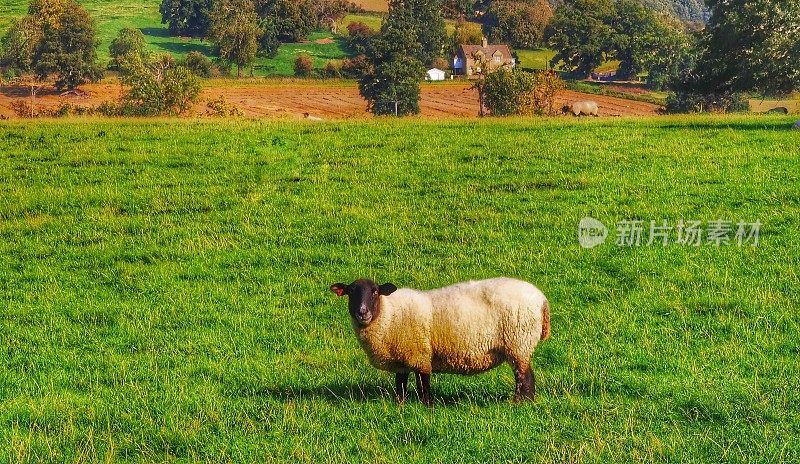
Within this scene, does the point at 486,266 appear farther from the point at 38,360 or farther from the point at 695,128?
the point at 695,128

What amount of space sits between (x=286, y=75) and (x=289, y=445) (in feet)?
413

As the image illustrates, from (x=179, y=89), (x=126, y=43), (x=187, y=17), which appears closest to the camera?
(x=179, y=89)

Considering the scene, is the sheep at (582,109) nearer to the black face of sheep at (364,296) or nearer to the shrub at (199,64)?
the black face of sheep at (364,296)

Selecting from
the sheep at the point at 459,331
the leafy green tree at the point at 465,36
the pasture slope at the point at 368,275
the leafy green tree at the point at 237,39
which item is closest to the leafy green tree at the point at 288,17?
the leafy green tree at the point at 237,39

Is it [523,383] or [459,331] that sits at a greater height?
[459,331]

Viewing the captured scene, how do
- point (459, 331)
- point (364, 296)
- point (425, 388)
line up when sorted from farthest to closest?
1. point (425, 388)
2. point (459, 331)
3. point (364, 296)

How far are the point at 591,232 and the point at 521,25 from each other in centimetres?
15442

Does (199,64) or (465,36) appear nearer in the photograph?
(199,64)

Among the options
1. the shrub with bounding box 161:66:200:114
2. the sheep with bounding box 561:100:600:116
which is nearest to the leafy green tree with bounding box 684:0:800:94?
the sheep with bounding box 561:100:600:116

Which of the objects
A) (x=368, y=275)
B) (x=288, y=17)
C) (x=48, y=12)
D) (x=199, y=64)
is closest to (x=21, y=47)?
(x=48, y=12)

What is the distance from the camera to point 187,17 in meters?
164

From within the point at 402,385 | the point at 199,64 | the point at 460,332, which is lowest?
the point at 199,64

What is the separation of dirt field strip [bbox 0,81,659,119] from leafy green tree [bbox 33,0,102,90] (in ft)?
7.59

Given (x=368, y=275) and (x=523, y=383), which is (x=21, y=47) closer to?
(x=368, y=275)
